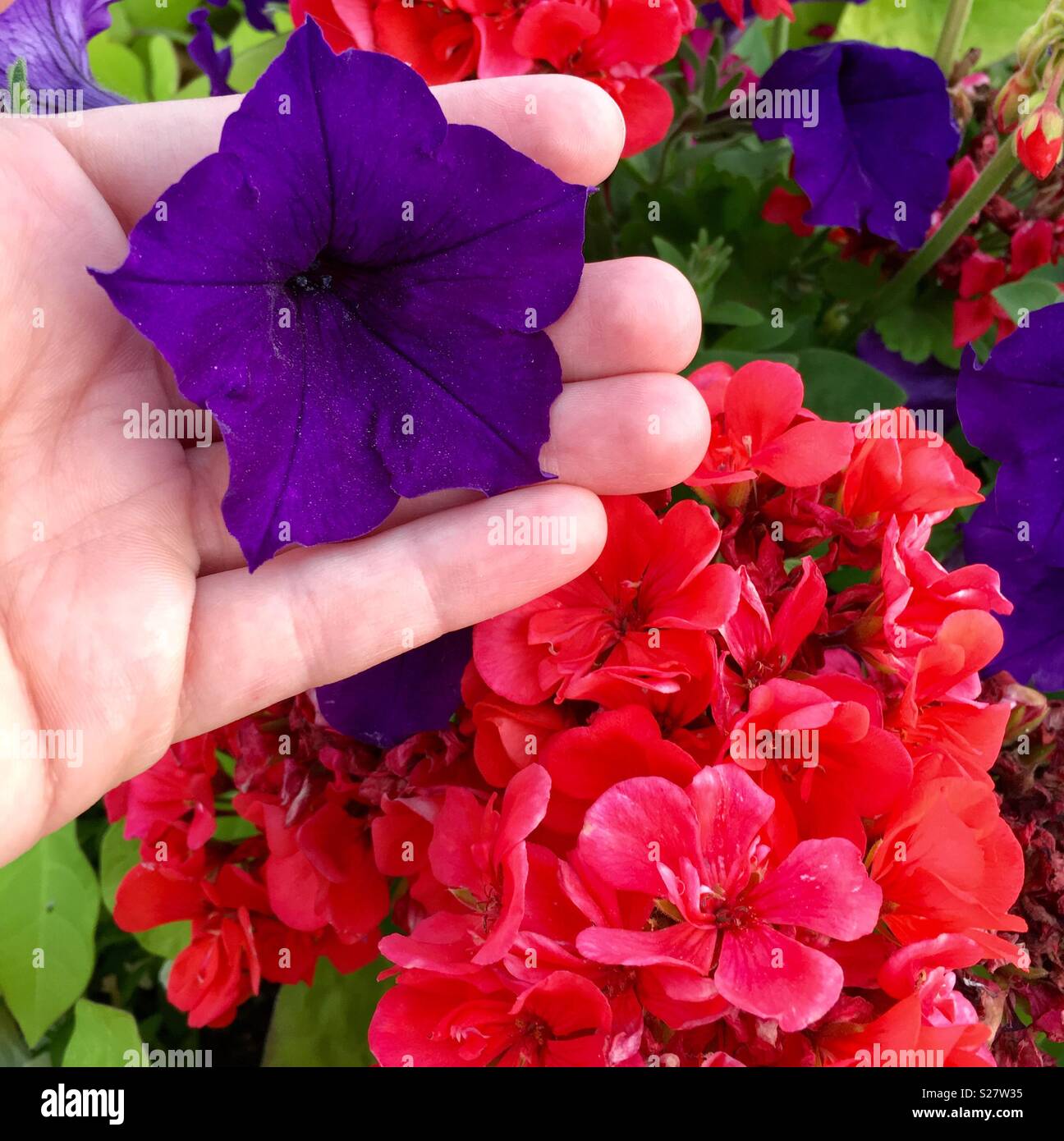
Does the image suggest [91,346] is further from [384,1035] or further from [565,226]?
[384,1035]

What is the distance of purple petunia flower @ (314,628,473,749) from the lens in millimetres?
734

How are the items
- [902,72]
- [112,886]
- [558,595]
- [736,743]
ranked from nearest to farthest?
[736,743]
[558,595]
[902,72]
[112,886]

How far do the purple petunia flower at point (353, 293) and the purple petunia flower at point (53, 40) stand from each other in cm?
38

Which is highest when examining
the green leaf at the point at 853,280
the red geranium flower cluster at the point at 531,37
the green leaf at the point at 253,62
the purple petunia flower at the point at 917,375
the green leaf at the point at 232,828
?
the red geranium flower cluster at the point at 531,37

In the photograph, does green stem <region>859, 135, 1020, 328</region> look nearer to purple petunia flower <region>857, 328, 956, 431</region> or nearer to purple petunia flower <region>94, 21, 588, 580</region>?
purple petunia flower <region>857, 328, 956, 431</region>

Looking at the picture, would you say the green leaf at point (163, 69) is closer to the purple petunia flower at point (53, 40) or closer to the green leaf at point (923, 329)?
the purple petunia flower at point (53, 40)

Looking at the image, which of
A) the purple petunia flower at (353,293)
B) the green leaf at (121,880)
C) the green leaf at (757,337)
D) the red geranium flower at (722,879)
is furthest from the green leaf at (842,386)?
the green leaf at (121,880)

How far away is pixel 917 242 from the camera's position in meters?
0.99

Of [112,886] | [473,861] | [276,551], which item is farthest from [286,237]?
[112,886]

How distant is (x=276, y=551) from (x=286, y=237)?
23 cm

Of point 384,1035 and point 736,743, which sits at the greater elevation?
point 736,743

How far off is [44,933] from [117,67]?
1.10m

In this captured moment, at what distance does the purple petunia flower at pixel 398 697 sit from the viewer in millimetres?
734
